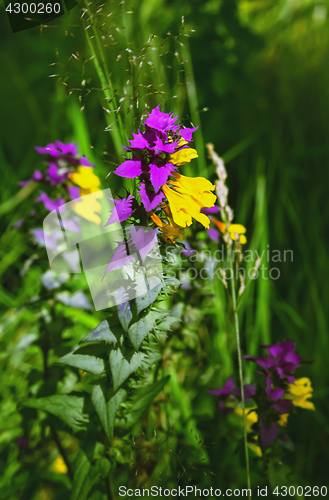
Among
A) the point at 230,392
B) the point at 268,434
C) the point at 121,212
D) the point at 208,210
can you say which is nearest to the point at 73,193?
the point at 208,210

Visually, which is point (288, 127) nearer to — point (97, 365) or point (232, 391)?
point (232, 391)

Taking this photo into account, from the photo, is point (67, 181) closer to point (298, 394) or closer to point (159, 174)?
point (159, 174)

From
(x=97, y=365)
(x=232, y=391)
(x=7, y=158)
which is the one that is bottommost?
(x=232, y=391)

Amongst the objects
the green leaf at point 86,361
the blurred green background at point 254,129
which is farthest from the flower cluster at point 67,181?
the green leaf at point 86,361

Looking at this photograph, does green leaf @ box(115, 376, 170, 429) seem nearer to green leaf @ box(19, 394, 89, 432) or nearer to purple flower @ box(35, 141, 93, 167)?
green leaf @ box(19, 394, 89, 432)

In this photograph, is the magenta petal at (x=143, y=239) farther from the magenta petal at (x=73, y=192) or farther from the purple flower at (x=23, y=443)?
the purple flower at (x=23, y=443)

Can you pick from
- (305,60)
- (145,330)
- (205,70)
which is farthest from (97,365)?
(305,60)
